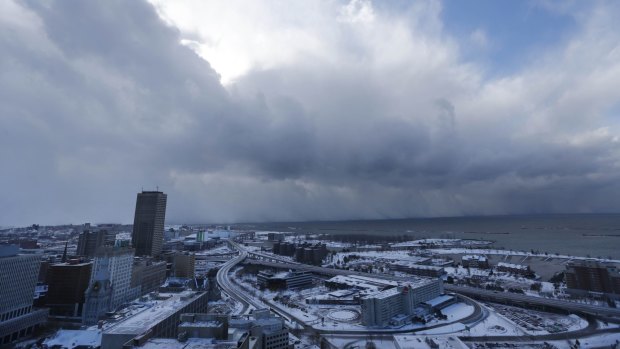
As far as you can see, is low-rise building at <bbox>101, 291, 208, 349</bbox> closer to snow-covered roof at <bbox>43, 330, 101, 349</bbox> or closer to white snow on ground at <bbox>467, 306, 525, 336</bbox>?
snow-covered roof at <bbox>43, 330, 101, 349</bbox>

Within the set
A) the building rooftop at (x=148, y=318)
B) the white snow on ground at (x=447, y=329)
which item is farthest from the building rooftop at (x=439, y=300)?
the building rooftop at (x=148, y=318)

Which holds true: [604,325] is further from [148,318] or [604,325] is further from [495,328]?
[148,318]

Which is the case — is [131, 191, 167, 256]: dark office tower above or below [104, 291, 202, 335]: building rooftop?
above

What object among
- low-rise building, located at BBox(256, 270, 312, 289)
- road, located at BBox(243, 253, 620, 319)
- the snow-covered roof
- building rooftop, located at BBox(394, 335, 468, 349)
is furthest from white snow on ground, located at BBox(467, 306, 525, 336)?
the snow-covered roof

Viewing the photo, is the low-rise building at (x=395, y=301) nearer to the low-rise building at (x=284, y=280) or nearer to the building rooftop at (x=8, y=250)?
the low-rise building at (x=284, y=280)

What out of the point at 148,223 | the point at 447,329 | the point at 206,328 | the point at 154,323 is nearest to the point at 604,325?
the point at 447,329

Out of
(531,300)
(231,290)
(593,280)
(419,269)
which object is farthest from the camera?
(419,269)

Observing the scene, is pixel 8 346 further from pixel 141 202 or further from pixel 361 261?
pixel 361 261

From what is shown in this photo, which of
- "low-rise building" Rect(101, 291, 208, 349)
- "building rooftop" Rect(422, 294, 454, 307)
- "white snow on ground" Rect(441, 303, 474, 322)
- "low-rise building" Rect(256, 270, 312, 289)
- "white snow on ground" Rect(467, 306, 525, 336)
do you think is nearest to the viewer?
"low-rise building" Rect(101, 291, 208, 349)

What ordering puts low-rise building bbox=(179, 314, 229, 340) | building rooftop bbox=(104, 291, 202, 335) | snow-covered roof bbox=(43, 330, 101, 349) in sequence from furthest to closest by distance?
snow-covered roof bbox=(43, 330, 101, 349)
building rooftop bbox=(104, 291, 202, 335)
low-rise building bbox=(179, 314, 229, 340)
